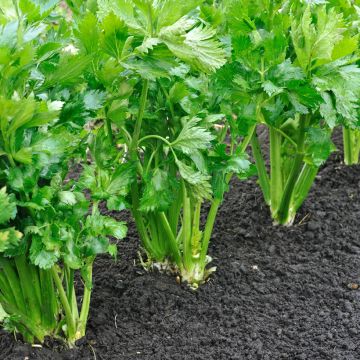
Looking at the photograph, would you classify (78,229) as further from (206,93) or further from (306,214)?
(306,214)

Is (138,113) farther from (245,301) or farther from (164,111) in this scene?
(245,301)

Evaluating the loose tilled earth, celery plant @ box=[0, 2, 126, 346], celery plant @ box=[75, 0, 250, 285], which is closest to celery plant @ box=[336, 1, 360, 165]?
the loose tilled earth

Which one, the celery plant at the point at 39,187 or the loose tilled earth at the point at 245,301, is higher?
the celery plant at the point at 39,187

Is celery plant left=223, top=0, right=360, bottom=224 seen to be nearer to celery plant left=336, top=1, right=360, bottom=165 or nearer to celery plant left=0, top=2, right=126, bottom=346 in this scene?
celery plant left=336, top=1, right=360, bottom=165

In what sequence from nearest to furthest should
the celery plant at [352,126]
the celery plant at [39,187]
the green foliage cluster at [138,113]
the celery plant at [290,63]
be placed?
the celery plant at [39,187] → the green foliage cluster at [138,113] → the celery plant at [290,63] → the celery plant at [352,126]

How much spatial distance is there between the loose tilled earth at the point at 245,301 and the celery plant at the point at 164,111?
150mm

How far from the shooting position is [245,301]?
2.54 metres

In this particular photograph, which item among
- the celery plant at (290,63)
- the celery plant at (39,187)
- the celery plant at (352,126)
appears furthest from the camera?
the celery plant at (352,126)

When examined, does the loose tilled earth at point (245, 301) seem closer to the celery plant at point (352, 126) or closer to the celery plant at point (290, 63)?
the celery plant at point (352, 126)

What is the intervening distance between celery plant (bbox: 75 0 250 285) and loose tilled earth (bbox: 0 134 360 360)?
0.15 metres

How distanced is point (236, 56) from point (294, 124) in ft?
2.06

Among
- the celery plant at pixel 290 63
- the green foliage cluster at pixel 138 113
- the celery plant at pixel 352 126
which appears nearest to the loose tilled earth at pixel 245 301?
the green foliage cluster at pixel 138 113

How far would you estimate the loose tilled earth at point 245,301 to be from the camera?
2.29 metres

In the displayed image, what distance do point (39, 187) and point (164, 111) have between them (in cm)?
56
